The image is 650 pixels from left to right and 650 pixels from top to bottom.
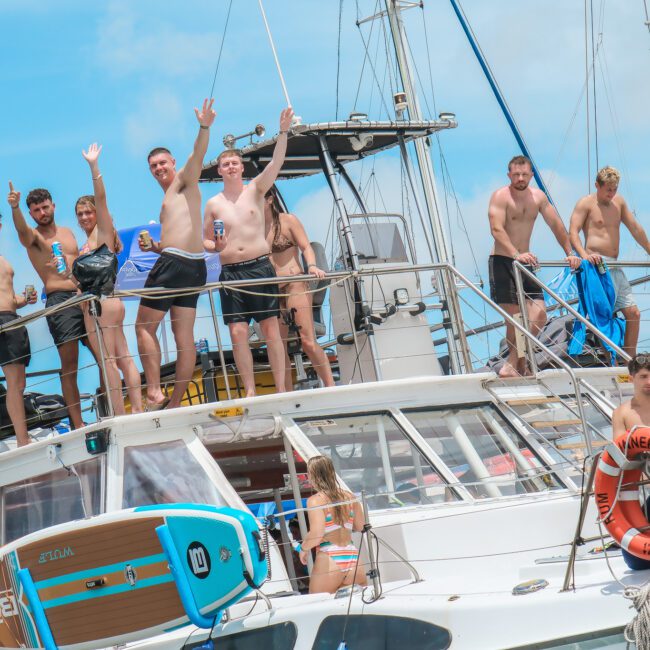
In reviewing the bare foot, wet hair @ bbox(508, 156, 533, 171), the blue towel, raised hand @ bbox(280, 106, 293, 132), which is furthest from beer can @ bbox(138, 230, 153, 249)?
the blue towel

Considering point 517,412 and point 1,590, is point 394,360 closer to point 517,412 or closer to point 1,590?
point 517,412

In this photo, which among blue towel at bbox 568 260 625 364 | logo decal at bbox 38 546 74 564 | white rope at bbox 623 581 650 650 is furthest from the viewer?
blue towel at bbox 568 260 625 364

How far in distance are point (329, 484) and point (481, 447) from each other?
1.94m

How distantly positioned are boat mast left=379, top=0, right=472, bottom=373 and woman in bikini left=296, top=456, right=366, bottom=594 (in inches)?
113

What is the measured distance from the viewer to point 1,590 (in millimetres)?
8211

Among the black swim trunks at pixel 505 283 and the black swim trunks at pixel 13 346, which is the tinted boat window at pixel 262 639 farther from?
the black swim trunks at pixel 505 283

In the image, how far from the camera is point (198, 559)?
23.1 feet

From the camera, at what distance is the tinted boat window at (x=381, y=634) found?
20.5 ft

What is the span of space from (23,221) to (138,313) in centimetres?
136

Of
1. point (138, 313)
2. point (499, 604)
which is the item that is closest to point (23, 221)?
point (138, 313)

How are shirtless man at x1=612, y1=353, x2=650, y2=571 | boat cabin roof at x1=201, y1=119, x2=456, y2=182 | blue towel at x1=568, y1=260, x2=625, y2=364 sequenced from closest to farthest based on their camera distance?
shirtless man at x1=612, y1=353, x2=650, y2=571 → blue towel at x1=568, y1=260, x2=625, y2=364 → boat cabin roof at x1=201, y1=119, x2=456, y2=182

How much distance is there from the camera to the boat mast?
1047 cm

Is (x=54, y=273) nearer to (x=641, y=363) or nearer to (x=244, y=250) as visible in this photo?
(x=244, y=250)

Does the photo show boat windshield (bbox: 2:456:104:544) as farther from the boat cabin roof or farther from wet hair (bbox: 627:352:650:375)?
the boat cabin roof
